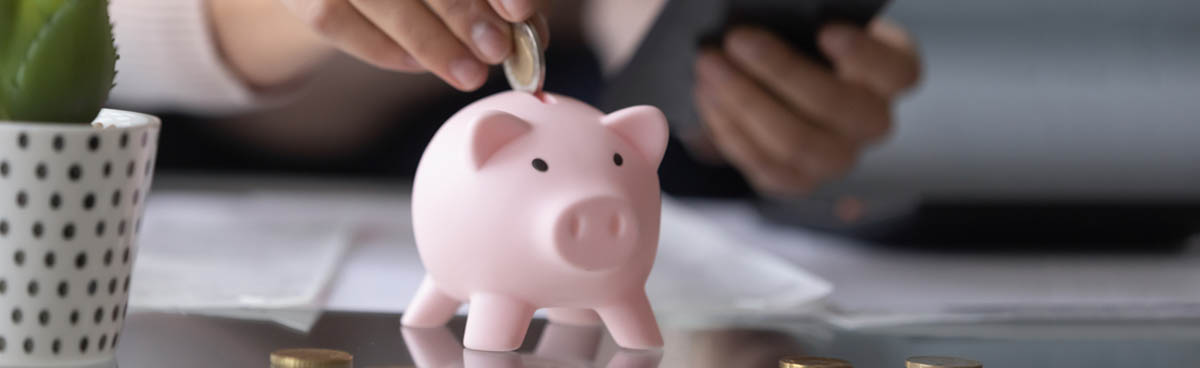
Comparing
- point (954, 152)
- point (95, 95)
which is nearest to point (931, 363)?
point (95, 95)

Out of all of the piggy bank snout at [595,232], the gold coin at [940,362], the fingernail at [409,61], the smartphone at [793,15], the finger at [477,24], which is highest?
the smartphone at [793,15]

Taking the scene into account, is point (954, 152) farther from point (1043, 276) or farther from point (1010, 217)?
point (1043, 276)

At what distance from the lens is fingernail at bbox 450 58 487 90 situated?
2.42 feet

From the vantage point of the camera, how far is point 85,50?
508 mm

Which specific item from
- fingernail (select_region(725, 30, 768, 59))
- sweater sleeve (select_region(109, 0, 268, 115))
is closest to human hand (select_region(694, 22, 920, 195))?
fingernail (select_region(725, 30, 768, 59))

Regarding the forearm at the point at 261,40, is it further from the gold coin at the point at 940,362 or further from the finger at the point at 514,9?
the gold coin at the point at 940,362

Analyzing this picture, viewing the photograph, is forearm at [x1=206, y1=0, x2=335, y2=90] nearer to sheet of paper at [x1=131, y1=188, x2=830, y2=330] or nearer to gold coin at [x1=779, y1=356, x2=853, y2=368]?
sheet of paper at [x1=131, y1=188, x2=830, y2=330]

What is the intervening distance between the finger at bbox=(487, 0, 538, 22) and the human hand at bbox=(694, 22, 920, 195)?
21.2 inches

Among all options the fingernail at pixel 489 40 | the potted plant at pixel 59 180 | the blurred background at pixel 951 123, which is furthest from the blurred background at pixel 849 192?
the fingernail at pixel 489 40

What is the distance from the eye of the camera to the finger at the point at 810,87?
1.20 m

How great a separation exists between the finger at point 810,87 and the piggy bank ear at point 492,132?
593mm

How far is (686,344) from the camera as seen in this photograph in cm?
70

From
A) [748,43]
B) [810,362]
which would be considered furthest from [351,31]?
[748,43]

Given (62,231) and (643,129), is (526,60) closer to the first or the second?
(643,129)
